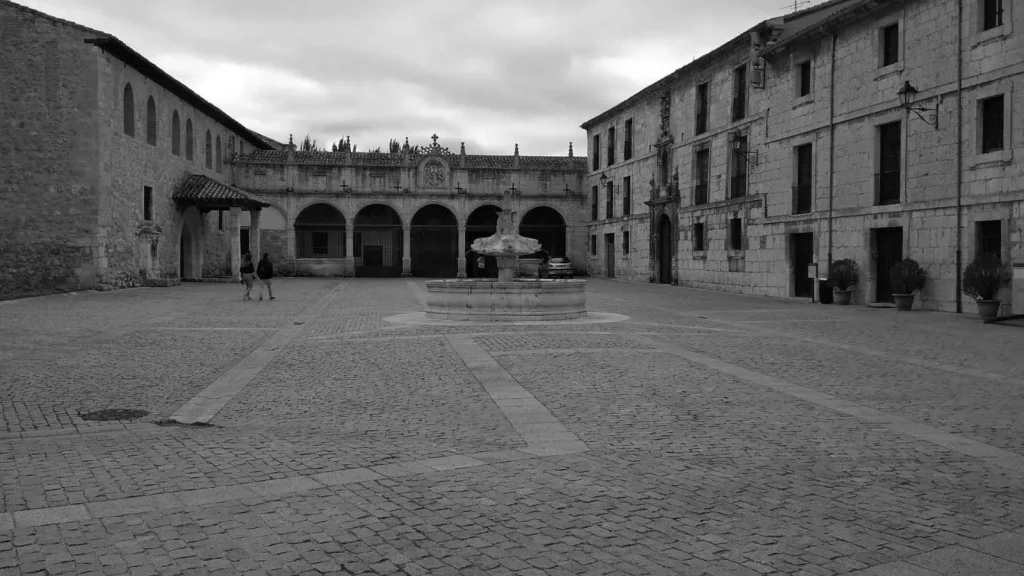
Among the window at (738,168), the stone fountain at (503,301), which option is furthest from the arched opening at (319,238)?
the stone fountain at (503,301)

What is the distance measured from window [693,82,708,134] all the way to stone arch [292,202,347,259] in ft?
70.2

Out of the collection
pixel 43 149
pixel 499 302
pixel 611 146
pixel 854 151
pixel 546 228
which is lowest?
pixel 499 302

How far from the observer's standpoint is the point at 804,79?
989 inches

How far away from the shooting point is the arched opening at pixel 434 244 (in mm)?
47688

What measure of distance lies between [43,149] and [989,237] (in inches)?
1026

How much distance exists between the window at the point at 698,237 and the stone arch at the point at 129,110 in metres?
21.4

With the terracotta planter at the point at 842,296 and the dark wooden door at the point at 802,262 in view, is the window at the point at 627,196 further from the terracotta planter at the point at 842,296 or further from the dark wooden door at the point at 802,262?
the terracotta planter at the point at 842,296

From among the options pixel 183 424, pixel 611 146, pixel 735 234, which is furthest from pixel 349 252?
pixel 183 424

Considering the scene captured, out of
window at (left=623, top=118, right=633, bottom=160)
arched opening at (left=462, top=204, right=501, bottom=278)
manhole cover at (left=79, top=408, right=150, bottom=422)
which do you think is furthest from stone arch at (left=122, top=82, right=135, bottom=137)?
manhole cover at (left=79, top=408, right=150, bottom=422)

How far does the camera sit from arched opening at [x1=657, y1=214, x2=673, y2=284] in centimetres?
3625

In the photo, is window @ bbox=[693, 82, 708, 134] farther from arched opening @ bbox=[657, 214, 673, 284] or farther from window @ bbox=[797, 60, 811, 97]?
window @ bbox=[797, 60, 811, 97]

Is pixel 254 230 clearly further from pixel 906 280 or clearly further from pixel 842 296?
pixel 906 280

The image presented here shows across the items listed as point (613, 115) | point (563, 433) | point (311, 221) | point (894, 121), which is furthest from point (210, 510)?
point (311, 221)

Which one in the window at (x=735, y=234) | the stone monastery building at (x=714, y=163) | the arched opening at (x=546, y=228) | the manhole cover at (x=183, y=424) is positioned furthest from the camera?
the arched opening at (x=546, y=228)
